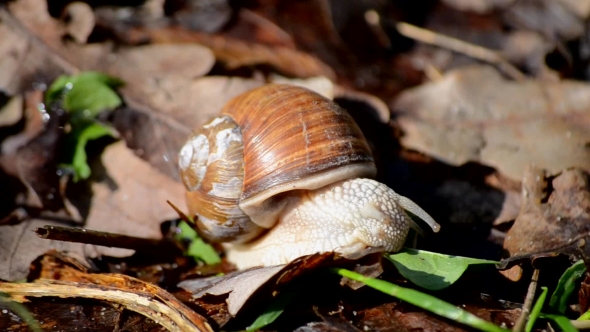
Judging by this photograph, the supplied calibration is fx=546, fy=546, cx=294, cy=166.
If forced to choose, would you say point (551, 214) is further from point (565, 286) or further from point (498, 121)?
point (498, 121)

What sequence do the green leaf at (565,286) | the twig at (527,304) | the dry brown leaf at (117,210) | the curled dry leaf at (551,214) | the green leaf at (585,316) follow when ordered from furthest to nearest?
1. the dry brown leaf at (117,210)
2. the curled dry leaf at (551,214)
3. the green leaf at (565,286)
4. the green leaf at (585,316)
5. the twig at (527,304)

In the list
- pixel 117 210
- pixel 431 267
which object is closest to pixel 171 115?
pixel 117 210

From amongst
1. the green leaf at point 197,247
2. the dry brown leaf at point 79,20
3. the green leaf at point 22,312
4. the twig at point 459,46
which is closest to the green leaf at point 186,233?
the green leaf at point 197,247

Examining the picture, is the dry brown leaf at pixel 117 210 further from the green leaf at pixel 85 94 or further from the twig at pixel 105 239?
the green leaf at pixel 85 94

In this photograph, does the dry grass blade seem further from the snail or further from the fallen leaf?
the snail

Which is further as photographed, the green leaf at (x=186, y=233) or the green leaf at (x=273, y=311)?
the green leaf at (x=186, y=233)

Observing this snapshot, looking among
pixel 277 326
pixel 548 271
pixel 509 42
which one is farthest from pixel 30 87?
pixel 509 42

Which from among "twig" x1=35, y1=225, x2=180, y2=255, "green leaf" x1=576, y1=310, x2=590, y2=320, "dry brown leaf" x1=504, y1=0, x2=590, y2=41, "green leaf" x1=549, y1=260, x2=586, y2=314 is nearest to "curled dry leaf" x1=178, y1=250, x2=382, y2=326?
"twig" x1=35, y1=225, x2=180, y2=255
